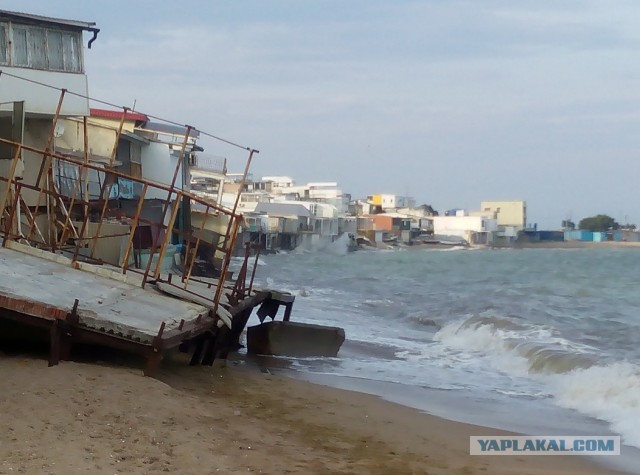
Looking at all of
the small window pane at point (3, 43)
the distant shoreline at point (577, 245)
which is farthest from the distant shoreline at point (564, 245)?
the small window pane at point (3, 43)

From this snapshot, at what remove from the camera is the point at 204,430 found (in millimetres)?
7883

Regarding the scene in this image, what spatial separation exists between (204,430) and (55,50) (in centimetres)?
1553

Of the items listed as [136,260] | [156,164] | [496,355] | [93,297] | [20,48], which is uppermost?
[20,48]

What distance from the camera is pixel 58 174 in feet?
66.6

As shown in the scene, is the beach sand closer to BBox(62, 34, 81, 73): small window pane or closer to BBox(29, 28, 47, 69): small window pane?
BBox(29, 28, 47, 69): small window pane

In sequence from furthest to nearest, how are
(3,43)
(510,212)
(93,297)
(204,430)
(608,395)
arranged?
1. (510,212)
2. (3,43)
3. (608,395)
4. (93,297)
5. (204,430)

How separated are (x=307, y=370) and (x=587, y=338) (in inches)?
401

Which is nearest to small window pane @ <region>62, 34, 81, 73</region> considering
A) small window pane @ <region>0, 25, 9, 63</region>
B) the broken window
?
the broken window

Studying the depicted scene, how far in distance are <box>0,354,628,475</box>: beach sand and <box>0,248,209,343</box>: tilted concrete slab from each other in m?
0.56

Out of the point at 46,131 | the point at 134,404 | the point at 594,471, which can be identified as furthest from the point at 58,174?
the point at 594,471

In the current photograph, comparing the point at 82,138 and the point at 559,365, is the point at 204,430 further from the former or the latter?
the point at 82,138

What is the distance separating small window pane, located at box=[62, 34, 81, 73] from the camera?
21.0 metres

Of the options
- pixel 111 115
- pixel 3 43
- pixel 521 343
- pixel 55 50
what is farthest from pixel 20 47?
pixel 521 343

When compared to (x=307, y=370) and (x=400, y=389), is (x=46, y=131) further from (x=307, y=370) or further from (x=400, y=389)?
(x=400, y=389)
